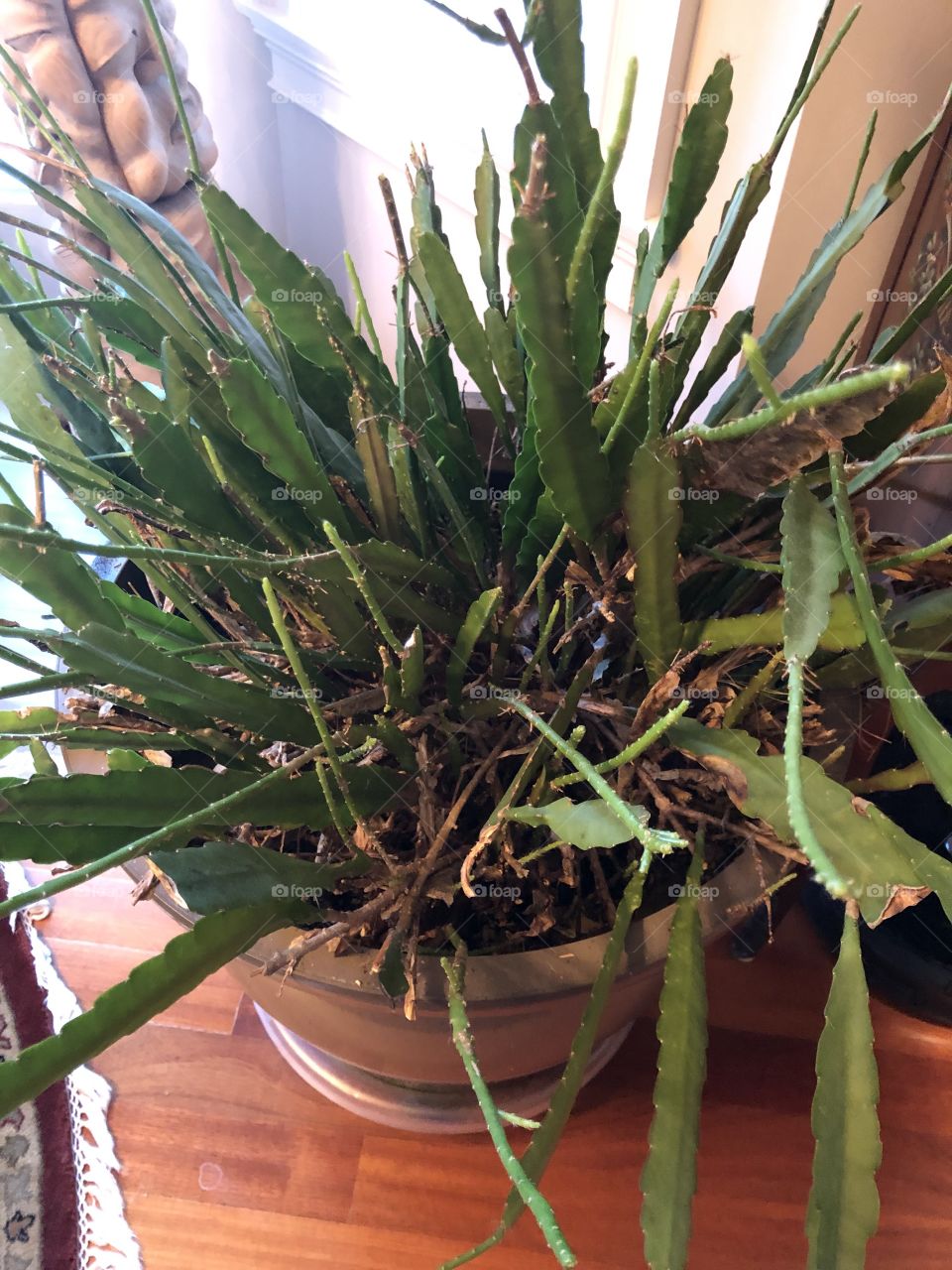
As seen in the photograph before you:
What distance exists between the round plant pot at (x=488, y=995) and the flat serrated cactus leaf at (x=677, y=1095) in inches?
0.5

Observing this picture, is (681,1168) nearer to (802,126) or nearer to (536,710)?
(536,710)

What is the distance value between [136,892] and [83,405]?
0.57ft

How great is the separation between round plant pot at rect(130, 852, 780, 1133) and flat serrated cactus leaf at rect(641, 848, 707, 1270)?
0.01 m

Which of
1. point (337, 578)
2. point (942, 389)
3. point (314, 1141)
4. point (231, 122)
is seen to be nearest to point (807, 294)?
point (942, 389)

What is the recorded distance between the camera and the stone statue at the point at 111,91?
2.04 ft

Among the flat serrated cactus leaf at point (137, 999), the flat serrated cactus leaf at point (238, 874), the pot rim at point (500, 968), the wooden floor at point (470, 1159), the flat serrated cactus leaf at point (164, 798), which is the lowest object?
the wooden floor at point (470, 1159)

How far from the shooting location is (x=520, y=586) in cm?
30

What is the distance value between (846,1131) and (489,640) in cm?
16

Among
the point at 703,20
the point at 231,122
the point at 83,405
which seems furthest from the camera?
the point at 231,122

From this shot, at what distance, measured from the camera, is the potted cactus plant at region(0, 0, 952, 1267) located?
0.20 m

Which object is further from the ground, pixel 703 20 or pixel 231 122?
pixel 231 122

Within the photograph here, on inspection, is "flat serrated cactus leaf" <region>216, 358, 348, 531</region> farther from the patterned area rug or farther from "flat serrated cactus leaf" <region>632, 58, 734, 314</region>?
the patterned area rug

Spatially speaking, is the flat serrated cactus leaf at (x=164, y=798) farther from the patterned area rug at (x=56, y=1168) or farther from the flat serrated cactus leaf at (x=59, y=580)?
the patterned area rug at (x=56, y=1168)

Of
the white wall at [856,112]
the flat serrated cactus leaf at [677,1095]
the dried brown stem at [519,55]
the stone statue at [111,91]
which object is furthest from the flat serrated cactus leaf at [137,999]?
the stone statue at [111,91]
